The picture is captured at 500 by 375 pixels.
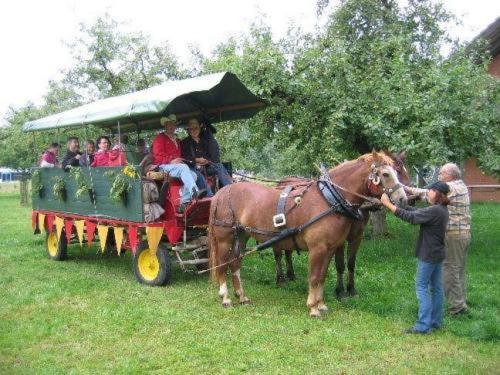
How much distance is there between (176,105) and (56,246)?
13.8ft

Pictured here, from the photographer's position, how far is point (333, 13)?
1298 centimetres

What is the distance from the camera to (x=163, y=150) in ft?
27.7

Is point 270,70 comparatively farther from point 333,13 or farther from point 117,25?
point 117,25

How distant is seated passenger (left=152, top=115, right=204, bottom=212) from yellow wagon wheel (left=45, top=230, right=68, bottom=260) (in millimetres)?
3592

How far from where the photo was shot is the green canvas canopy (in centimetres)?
772

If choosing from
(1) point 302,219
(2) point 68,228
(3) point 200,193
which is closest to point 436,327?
(1) point 302,219

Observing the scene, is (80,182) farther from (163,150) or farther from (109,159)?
(163,150)

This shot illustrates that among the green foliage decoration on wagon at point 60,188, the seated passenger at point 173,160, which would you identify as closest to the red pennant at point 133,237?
the seated passenger at point 173,160

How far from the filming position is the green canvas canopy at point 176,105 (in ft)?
25.3

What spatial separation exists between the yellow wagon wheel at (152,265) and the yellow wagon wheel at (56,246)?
2.83m

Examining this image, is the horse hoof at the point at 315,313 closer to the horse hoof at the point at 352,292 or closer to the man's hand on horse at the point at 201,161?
the horse hoof at the point at 352,292

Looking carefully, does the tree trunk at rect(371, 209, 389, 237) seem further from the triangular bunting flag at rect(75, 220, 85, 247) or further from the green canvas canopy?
the triangular bunting flag at rect(75, 220, 85, 247)

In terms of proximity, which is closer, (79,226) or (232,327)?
(232,327)

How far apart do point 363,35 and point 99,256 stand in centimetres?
807
